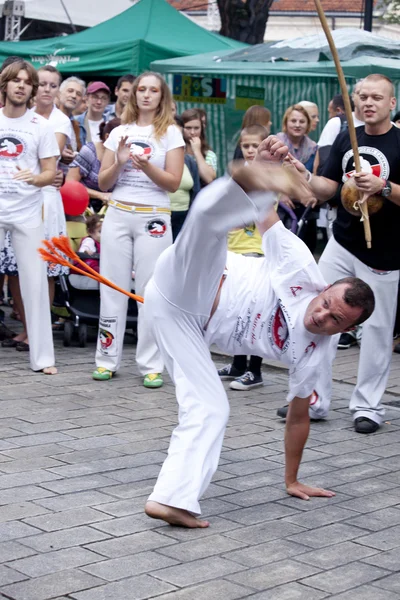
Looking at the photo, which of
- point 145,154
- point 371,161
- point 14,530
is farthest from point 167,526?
point 145,154

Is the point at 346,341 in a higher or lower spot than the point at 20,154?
lower

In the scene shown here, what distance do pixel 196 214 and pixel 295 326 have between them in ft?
2.83

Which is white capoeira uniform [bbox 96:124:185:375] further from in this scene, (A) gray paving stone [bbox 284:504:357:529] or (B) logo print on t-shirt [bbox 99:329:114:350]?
(A) gray paving stone [bbox 284:504:357:529]

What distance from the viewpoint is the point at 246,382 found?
725 cm

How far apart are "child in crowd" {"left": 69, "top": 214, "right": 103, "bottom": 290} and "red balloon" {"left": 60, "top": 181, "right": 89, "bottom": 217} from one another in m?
0.16

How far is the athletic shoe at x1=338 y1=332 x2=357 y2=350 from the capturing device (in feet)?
29.0

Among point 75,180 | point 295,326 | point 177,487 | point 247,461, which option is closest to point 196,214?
point 295,326

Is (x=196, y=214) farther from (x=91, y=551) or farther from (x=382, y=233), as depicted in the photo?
(x=382, y=233)

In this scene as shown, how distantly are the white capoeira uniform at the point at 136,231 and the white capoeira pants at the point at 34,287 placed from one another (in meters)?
0.49

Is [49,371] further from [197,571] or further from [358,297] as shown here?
[197,571]

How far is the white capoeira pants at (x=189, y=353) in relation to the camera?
4188mm

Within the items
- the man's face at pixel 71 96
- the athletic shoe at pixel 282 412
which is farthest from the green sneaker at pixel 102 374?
the man's face at pixel 71 96

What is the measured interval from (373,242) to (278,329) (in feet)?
6.24

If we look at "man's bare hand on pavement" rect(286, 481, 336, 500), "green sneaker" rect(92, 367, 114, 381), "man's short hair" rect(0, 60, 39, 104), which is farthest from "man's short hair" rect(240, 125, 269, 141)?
"man's bare hand on pavement" rect(286, 481, 336, 500)
